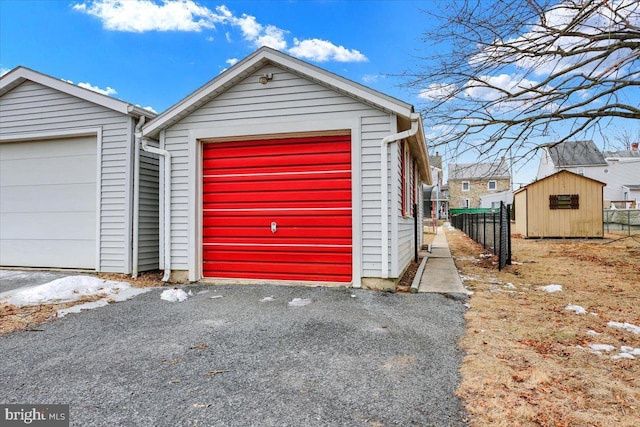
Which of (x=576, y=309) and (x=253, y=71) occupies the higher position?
(x=253, y=71)

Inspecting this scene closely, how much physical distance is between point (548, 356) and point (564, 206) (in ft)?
47.6

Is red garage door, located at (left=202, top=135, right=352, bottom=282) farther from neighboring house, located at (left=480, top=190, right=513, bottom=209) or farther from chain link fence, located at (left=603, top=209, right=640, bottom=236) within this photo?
neighboring house, located at (left=480, top=190, right=513, bottom=209)

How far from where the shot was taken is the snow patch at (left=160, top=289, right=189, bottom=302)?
4813 mm

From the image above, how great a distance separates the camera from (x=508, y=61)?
7.50 m

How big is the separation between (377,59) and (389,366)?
770cm

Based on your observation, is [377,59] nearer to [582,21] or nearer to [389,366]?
[582,21]

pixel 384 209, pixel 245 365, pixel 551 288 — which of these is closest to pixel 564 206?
pixel 551 288

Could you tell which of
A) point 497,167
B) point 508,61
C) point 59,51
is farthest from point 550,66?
point 59,51

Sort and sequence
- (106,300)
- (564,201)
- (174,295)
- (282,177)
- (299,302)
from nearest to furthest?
1. (299,302)
2. (106,300)
3. (174,295)
4. (282,177)
5. (564,201)

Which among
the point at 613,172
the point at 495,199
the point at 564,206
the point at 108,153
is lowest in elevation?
the point at 564,206

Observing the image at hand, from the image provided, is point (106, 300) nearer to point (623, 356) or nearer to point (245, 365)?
point (245, 365)

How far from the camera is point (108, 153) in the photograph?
655cm

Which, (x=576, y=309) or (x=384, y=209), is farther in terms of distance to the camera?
(x=384, y=209)

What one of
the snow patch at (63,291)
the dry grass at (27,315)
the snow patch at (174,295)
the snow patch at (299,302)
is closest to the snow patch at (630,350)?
the snow patch at (299,302)
